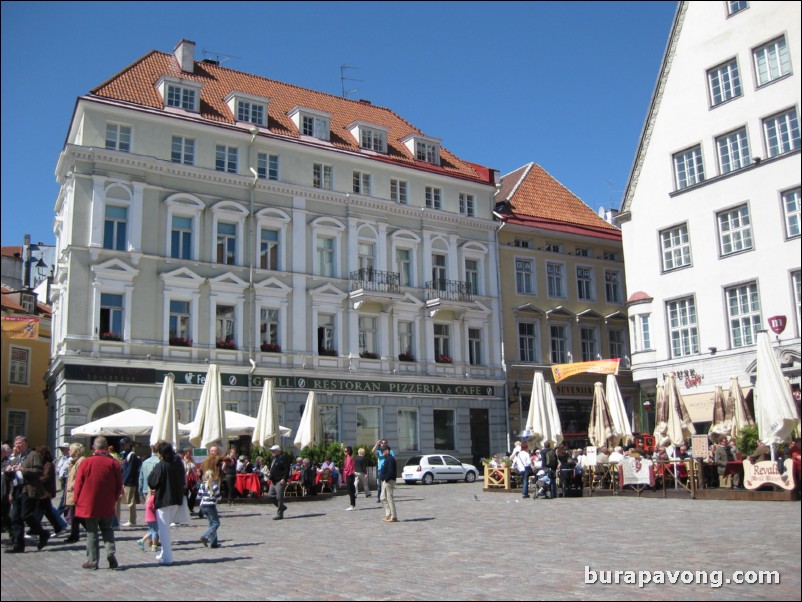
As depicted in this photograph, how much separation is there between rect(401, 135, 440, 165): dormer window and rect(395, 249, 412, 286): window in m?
5.49

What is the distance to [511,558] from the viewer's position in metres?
10.3

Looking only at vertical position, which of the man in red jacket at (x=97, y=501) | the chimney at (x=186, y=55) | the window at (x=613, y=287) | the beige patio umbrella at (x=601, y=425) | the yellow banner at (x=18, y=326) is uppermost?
the chimney at (x=186, y=55)

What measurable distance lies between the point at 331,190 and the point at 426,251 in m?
5.70

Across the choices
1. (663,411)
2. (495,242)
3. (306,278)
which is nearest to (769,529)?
(663,411)

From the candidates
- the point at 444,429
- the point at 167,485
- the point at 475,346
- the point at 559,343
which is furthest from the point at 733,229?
the point at 559,343

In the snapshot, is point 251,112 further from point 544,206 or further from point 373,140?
point 544,206

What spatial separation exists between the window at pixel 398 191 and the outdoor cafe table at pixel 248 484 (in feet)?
62.4

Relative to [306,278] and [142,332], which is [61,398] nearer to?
[142,332]

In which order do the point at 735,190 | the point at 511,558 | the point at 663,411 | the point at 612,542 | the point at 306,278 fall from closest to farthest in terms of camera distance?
the point at 735,190
the point at 511,558
the point at 612,542
the point at 663,411
the point at 306,278

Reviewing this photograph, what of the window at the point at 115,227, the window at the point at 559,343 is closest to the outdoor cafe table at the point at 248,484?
the window at the point at 115,227

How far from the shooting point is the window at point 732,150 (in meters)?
4.80

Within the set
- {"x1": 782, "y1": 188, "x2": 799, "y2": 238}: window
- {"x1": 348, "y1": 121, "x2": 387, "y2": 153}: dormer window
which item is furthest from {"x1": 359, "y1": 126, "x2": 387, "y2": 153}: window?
{"x1": 782, "y1": 188, "x2": 799, "y2": 238}: window

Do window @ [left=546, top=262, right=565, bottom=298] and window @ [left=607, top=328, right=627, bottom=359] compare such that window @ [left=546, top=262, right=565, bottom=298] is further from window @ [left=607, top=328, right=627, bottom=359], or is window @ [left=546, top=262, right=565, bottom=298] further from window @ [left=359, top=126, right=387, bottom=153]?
window @ [left=359, top=126, right=387, bottom=153]

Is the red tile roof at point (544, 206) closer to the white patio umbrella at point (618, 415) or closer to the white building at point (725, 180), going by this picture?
the white patio umbrella at point (618, 415)
